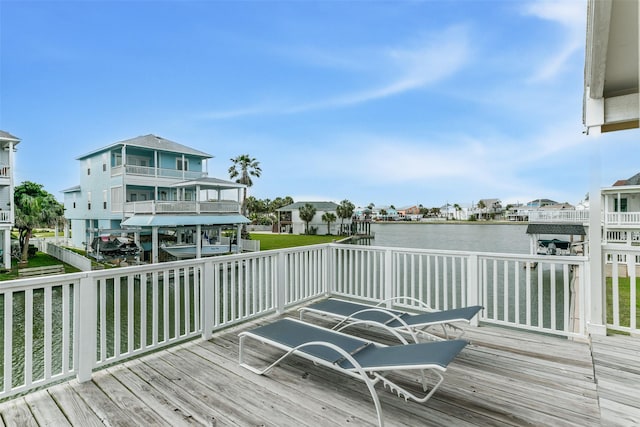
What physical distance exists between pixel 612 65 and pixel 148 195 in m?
23.2

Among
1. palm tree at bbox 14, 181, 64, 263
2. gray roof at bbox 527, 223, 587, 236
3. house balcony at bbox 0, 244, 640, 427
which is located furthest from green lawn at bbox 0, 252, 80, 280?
gray roof at bbox 527, 223, 587, 236

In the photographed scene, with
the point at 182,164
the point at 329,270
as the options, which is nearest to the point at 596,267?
the point at 329,270

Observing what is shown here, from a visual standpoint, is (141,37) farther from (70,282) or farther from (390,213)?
(390,213)

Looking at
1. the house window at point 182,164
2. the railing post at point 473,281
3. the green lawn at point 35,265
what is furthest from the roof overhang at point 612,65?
the house window at point 182,164

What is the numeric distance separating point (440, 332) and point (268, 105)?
111 feet

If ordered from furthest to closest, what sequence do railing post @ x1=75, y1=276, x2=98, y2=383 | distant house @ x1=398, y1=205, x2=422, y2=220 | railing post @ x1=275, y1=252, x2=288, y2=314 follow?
distant house @ x1=398, y1=205, x2=422, y2=220, railing post @ x1=275, y1=252, x2=288, y2=314, railing post @ x1=75, y1=276, x2=98, y2=383

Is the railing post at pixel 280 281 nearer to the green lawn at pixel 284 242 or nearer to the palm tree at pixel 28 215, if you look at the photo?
the green lawn at pixel 284 242

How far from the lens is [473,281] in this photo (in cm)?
413

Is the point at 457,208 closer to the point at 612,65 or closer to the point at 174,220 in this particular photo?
the point at 174,220

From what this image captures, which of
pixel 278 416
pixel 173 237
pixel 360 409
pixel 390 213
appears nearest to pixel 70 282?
pixel 278 416

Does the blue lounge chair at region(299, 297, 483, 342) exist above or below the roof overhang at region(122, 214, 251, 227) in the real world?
below

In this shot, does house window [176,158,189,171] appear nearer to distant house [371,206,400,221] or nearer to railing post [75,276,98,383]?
railing post [75,276,98,383]

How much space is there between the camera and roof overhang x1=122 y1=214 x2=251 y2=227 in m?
16.2

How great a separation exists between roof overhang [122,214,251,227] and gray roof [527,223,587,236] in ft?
60.3
